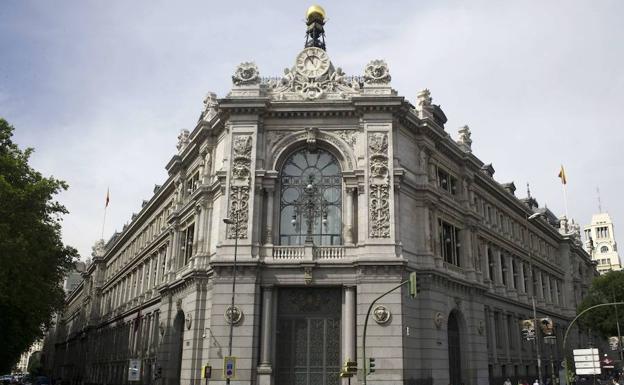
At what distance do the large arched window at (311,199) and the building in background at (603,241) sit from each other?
13689cm

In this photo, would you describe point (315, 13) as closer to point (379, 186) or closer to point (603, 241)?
point (379, 186)

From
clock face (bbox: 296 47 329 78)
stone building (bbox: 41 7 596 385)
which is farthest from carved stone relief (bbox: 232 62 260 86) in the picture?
clock face (bbox: 296 47 329 78)

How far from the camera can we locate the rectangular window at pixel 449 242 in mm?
42812

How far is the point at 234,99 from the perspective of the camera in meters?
37.9

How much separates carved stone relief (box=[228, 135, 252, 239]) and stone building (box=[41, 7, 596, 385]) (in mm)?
90

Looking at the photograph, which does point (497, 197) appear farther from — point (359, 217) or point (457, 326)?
point (359, 217)

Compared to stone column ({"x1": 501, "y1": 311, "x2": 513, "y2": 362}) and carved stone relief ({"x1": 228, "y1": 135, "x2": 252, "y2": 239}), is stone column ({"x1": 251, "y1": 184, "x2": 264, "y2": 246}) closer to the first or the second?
carved stone relief ({"x1": 228, "y1": 135, "x2": 252, "y2": 239})

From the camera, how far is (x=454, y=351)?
41.7 meters

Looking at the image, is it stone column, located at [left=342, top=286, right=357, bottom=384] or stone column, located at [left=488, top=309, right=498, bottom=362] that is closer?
stone column, located at [left=342, top=286, right=357, bottom=384]

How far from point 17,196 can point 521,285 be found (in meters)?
46.8

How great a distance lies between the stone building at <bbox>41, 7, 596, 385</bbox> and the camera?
3484cm

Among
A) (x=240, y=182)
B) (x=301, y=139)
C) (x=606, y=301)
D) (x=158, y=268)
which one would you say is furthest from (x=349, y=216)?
(x=606, y=301)

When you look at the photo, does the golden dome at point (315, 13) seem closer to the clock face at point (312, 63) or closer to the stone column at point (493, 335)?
the clock face at point (312, 63)

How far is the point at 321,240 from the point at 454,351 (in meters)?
13.5
